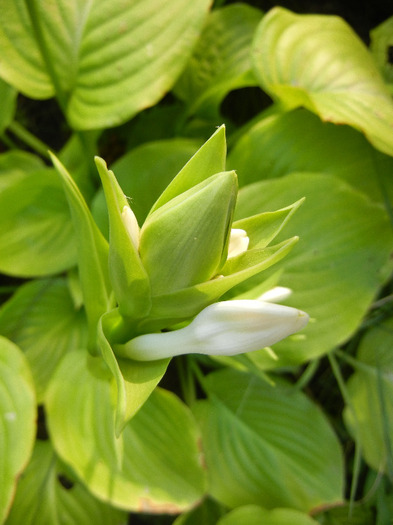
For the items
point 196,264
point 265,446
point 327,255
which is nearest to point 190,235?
point 196,264

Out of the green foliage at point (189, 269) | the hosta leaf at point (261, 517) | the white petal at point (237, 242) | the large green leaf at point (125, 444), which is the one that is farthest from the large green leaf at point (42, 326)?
the white petal at point (237, 242)

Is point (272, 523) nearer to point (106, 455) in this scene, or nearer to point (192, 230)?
point (106, 455)

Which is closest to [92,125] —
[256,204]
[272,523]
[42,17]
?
[42,17]

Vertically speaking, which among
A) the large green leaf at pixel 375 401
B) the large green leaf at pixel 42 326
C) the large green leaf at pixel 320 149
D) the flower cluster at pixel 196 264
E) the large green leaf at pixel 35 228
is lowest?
the large green leaf at pixel 375 401

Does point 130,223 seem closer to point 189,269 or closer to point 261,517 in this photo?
point 189,269

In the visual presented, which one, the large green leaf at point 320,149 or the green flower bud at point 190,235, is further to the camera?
the large green leaf at point 320,149

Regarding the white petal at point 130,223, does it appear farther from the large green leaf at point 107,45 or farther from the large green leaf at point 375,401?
the large green leaf at point 375,401

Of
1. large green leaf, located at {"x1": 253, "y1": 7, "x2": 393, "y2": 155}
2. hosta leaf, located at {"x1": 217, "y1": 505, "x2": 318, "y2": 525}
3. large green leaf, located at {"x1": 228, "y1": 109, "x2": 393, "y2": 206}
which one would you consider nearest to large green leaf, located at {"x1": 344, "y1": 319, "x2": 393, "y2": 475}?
hosta leaf, located at {"x1": 217, "y1": 505, "x2": 318, "y2": 525}
